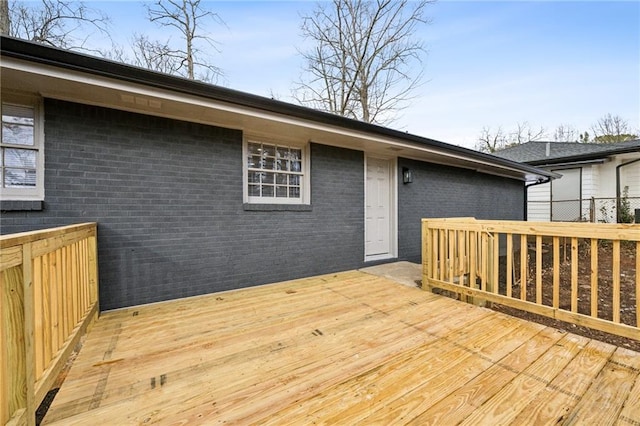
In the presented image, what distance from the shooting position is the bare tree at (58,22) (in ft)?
17.0

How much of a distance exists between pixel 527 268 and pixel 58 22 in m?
9.88

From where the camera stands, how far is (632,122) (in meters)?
20.7

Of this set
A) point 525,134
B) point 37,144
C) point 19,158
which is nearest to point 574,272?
point 37,144

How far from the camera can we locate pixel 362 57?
11000 millimetres

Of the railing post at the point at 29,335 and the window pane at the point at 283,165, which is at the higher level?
the window pane at the point at 283,165

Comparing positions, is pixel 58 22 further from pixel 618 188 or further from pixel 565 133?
pixel 565 133

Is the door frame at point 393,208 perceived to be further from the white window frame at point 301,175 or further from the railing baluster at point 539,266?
the railing baluster at point 539,266

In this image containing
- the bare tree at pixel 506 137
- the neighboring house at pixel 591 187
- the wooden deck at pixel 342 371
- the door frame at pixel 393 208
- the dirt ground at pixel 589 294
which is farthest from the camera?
the bare tree at pixel 506 137

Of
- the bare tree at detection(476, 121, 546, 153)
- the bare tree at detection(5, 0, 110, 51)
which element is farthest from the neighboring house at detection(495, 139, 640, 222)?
the bare tree at detection(5, 0, 110, 51)

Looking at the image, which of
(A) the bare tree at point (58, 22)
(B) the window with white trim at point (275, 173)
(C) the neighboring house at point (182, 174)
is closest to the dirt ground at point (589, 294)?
(C) the neighboring house at point (182, 174)

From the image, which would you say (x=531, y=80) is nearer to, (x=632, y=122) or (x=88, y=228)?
(x=88, y=228)

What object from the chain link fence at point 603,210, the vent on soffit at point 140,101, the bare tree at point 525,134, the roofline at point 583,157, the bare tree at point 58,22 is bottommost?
the chain link fence at point 603,210

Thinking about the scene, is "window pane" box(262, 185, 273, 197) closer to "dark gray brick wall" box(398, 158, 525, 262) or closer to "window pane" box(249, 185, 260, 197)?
"window pane" box(249, 185, 260, 197)

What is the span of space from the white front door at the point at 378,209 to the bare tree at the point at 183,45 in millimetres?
6109
